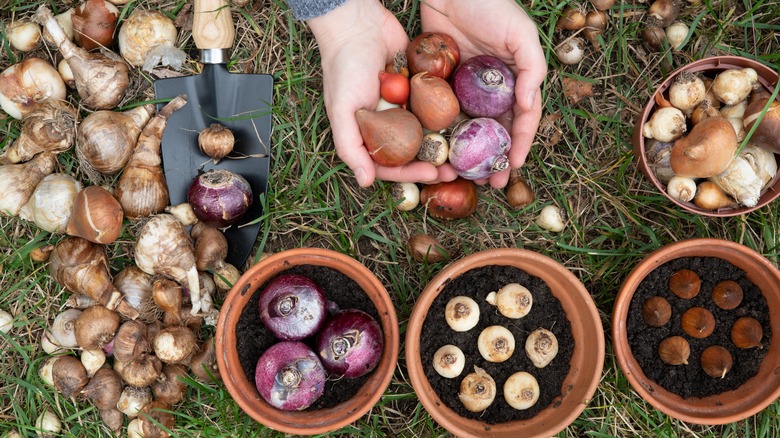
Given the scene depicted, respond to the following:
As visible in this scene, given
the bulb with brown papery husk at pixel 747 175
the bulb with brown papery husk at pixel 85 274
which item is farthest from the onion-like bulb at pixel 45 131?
the bulb with brown papery husk at pixel 747 175

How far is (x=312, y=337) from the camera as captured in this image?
5.95ft

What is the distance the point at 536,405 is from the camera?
73.7 inches

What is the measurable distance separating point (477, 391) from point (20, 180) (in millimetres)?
1738

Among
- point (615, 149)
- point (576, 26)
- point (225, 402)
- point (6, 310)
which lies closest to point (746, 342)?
point (615, 149)

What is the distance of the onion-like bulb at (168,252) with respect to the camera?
6.25ft

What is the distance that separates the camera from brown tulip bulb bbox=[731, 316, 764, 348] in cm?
184

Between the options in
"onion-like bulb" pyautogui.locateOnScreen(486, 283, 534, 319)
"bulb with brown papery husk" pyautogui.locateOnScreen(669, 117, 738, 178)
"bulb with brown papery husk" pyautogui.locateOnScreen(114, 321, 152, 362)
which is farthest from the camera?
"bulb with brown papery husk" pyautogui.locateOnScreen(114, 321, 152, 362)

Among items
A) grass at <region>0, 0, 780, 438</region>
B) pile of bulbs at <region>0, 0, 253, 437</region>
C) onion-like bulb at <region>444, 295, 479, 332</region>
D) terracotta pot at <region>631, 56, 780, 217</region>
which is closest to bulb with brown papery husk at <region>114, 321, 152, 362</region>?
pile of bulbs at <region>0, 0, 253, 437</region>

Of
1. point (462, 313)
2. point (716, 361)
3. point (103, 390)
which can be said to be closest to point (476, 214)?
point (462, 313)

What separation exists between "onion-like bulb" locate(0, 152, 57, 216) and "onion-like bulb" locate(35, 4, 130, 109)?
0.27 metres

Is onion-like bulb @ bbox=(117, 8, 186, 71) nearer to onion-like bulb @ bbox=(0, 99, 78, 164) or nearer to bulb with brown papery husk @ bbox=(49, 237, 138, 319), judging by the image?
onion-like bulb @ bbox=(0, 99, 78, 164)

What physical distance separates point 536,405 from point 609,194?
2.71ft

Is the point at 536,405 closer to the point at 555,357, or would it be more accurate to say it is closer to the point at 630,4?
the point at 555,357

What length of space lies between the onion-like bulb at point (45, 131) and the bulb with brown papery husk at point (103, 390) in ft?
2.71
